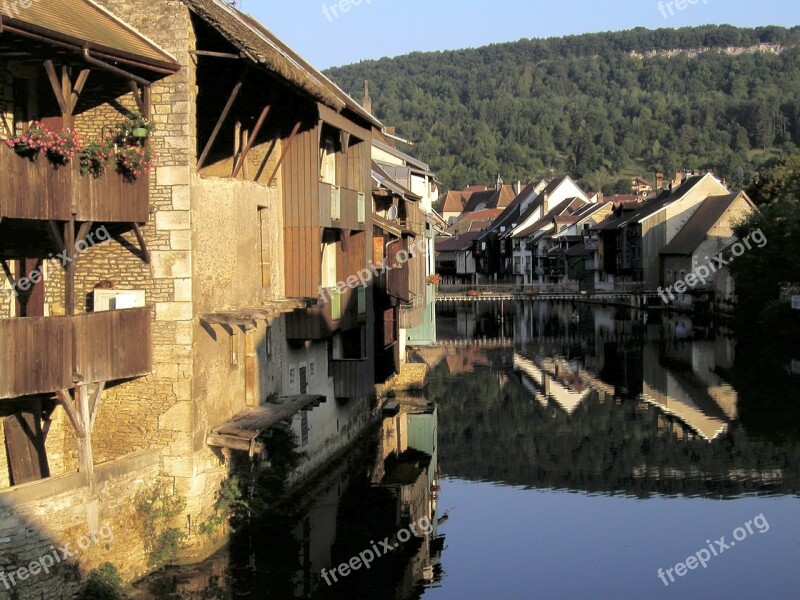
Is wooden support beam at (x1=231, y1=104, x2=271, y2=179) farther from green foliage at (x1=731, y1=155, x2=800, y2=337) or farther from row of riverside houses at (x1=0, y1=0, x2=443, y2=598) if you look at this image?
green foliage at (x1=731, y1=155, x2=800, y2=337)

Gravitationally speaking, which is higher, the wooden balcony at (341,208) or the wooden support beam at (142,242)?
the wooden balcony at (341,208)

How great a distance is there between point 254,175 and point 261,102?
1728mm

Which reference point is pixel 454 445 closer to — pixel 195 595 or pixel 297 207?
pixel 297 207

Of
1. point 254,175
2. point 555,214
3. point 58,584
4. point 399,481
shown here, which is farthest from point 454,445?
point 555,214

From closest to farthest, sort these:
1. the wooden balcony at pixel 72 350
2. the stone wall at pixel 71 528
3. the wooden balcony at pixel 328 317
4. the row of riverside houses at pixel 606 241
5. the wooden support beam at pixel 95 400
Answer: the stone wall at pixel 71 528, the wooden balcony at pixel 72 350, the wooden support beam at pixel 95 400, the wooden balcony at pixel 328 317, the row of riverside houses at pixel 606 241

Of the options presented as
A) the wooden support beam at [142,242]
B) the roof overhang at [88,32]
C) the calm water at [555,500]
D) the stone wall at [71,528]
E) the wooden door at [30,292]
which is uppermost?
the roof overhang at [88,32]

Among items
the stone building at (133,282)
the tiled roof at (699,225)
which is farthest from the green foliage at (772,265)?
the stone building at (133,282)

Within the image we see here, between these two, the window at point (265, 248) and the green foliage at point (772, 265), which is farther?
the green foliage at point (772, 265)

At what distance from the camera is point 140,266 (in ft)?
58.5

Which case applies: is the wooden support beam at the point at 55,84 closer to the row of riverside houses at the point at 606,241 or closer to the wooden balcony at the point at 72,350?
the wooden balcony at the point at 72,350

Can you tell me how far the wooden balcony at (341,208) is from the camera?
24.2 m

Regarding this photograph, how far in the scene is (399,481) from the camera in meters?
26.0

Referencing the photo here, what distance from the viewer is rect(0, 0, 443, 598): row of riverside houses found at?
14.8 meters

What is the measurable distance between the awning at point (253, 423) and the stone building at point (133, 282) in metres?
0.05
